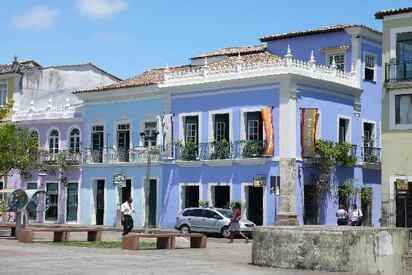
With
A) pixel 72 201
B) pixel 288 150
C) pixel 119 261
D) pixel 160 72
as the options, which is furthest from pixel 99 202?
pixel 119 261

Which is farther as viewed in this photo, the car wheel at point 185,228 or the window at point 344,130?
the window at point 344,130

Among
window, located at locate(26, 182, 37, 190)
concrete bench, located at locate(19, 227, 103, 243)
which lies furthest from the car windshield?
window, located at locate(26, 182, 37, 190)

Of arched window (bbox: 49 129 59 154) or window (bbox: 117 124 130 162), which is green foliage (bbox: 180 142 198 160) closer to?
window (bbox: 117 124 130 162)

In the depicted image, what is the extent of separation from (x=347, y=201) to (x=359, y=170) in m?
1.96

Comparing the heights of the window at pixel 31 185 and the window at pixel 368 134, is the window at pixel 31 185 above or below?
below

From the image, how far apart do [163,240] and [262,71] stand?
13212mm

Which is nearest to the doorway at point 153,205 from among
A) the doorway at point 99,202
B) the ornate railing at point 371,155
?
the doorway at point 99,202

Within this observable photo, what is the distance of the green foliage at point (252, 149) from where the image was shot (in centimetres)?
3462

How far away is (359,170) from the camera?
123 ft

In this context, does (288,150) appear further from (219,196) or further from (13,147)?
(13,147)

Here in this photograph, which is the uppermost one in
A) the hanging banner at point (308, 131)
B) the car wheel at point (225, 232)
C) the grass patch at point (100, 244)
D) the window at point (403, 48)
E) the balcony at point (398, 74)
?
the window at point (403, 48)

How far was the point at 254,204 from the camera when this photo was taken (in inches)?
1384

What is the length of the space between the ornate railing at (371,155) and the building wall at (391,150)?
4764mm

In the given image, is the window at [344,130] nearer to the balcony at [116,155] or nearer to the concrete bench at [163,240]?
the balcony at [116,155]
